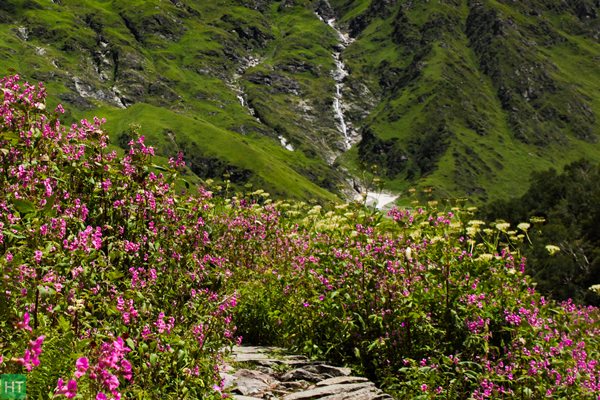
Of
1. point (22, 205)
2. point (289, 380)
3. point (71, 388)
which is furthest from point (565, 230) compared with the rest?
point (71, 388)

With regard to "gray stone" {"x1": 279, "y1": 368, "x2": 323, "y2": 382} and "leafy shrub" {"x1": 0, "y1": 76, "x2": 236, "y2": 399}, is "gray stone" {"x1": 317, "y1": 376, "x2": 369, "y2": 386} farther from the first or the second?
"leafy shrub" {"x1": 0, "y1": 76, "x2": 236, "y2": 399}

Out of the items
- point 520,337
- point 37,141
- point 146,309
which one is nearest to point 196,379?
point 146,309

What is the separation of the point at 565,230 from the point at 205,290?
3797cm

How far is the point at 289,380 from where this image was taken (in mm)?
8930

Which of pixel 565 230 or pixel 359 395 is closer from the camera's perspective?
pixel 359 395

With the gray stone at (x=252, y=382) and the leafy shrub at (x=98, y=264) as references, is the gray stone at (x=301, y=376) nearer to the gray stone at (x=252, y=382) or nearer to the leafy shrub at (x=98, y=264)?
the gray stone at (x=252, y=382)

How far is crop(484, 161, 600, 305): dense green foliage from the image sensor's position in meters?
32.0

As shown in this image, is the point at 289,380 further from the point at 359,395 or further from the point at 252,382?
the point at 359,395

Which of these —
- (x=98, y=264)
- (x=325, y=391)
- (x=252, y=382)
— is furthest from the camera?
(x=252, y=382)

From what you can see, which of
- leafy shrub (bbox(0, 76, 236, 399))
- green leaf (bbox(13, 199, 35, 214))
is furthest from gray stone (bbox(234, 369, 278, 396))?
green leaf (bbox(13, 199, 35, 214))

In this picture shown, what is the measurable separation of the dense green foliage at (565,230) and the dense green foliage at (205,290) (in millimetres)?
7948

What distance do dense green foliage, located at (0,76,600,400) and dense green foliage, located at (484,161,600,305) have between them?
313 inches

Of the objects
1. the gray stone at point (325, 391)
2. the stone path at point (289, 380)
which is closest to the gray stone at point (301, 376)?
the stone path at point (289, 380)

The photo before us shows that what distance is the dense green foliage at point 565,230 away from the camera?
3200 cm
